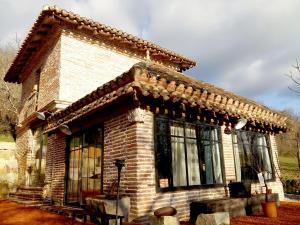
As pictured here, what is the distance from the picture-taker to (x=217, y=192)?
314 inches

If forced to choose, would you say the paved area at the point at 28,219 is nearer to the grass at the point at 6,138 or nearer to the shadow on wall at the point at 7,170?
the shadow on wall at the point at 7,170

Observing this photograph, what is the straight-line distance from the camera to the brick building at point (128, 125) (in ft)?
21.0

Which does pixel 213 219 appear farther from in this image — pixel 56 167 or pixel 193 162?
pixel 56 167

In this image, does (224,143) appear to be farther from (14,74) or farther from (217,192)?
(14,74)

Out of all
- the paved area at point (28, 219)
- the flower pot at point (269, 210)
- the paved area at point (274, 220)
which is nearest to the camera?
the paved area at point (274, 220)

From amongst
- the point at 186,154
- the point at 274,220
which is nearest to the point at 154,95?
the point at 186,154

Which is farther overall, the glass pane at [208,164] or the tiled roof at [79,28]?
the tiled roof at [79,28]

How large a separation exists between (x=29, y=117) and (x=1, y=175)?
3.33m

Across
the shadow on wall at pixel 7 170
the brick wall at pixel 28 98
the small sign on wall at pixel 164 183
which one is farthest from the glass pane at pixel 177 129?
the shadow on wall at pixel 7 170

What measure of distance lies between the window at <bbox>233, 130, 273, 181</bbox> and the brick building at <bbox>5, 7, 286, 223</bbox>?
37 mm

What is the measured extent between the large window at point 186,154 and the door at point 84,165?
1.91 metres

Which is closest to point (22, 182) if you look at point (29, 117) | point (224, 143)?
point (29, 117)

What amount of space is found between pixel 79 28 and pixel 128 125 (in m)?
5.91

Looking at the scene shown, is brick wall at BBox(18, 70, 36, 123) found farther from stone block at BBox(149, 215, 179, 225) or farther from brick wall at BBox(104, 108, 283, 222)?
stone block at BBox(149, 215, 179, 225)
